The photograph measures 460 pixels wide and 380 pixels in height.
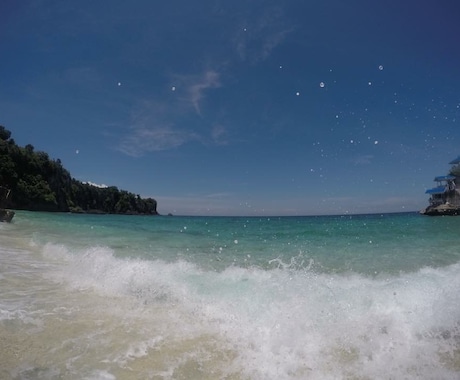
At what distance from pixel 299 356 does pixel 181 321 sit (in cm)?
193

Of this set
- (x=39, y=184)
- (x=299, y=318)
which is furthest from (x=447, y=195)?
(x=39, y=184)

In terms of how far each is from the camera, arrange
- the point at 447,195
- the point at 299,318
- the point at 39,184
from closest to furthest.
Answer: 1. the point at 299,318
2. the point at 447,195
3. the point at 39,184

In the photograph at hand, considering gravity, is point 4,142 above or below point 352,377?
above

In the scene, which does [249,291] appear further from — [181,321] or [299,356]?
[299,356]

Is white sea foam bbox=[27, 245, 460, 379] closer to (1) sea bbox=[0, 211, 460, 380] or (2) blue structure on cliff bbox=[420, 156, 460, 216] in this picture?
(1) sea bbox=[0, 211, 460, 380]

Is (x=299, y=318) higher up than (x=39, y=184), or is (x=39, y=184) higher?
(x=39, y=184)

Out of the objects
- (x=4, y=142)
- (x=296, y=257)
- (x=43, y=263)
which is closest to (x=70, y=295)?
(x=43, y=263)

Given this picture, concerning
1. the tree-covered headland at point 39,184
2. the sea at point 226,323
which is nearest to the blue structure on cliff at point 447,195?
the sea at point 226,323

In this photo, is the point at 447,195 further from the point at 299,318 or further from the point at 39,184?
the point at 39,184

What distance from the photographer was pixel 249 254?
11422 mm

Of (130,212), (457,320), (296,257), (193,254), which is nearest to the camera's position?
(457,320)

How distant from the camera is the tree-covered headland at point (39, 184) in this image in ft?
251

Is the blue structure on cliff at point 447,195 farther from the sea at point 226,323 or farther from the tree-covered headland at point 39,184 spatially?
the tree-covered headland at point 39,184

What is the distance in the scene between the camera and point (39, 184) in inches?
3349
